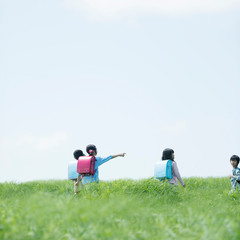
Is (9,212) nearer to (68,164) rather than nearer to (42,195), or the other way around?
(42,195)

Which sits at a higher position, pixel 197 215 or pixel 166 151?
pixel 166 151

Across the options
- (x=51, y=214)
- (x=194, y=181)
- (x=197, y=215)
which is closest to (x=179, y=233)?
(x=197, y=215)

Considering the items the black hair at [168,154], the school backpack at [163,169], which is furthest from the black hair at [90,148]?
the black hair at [168,154]

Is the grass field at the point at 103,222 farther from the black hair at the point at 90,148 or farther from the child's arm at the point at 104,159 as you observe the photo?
the black hair at the point at 90,148

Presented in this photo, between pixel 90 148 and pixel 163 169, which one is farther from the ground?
pixel 90 148

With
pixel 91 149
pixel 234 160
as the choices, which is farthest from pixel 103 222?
pixel 234 160

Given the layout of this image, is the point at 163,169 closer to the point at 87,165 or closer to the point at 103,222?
the point at 87,165

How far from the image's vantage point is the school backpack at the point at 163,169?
11.1 m

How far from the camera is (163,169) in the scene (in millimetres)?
11188

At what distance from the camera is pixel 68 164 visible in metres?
12.8

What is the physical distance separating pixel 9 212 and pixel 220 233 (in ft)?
13.3

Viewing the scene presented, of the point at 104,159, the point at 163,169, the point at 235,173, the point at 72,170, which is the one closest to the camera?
the point at 104,159

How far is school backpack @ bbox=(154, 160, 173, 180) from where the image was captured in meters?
11.1

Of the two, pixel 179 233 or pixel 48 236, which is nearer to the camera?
pixel 48 236
